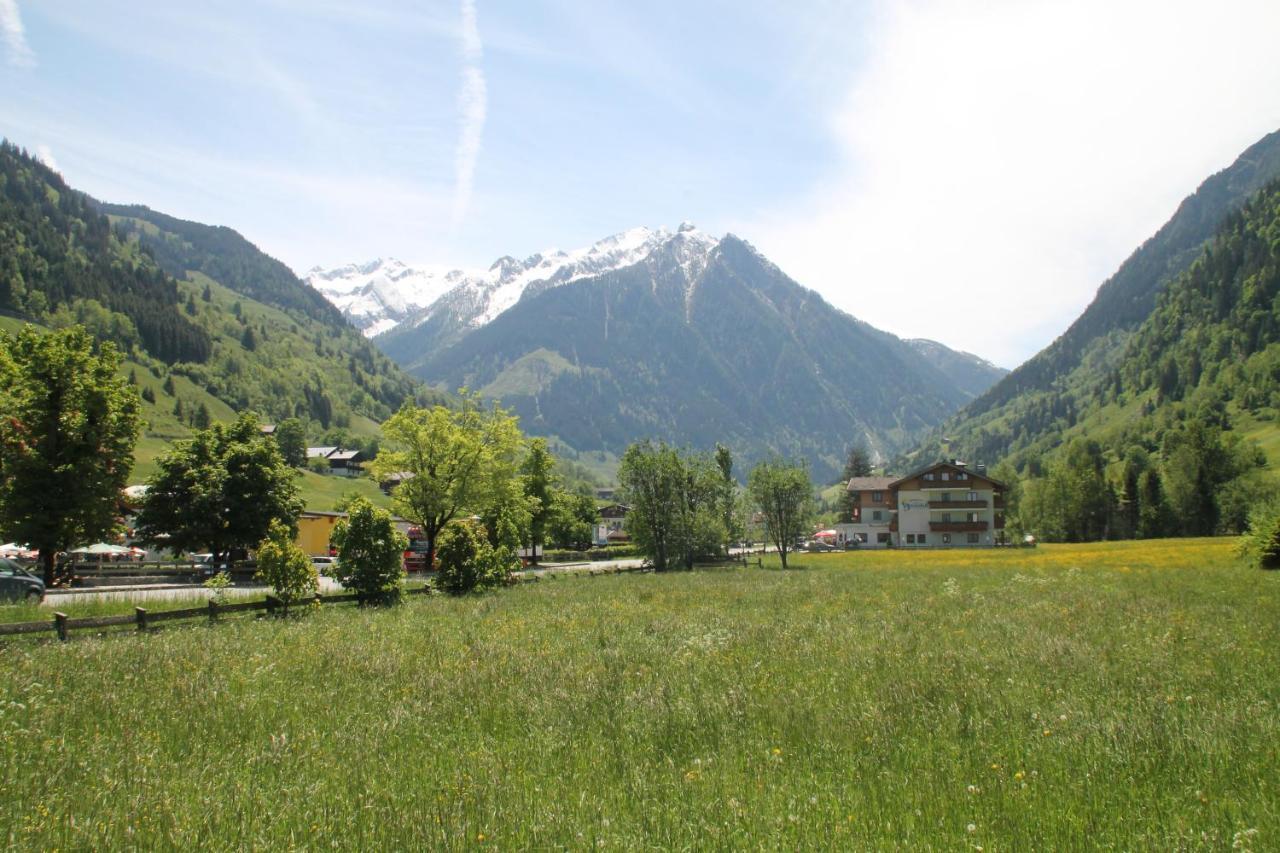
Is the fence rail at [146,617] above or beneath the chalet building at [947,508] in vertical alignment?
beneath

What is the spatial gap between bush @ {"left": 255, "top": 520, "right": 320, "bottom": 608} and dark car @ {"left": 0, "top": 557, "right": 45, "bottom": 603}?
8.26 meters

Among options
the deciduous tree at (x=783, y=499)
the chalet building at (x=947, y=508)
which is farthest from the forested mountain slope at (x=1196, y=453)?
the deciduous tree at (x=783, y=499)

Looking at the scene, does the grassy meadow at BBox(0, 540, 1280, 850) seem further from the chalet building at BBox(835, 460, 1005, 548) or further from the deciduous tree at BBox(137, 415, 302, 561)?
the chalet building at BBox(835, 460, 1005, 548)

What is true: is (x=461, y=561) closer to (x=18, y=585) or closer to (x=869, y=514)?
(x=18, y=585)

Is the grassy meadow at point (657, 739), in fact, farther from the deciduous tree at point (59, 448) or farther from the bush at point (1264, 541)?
the bush at point (1264, 541)

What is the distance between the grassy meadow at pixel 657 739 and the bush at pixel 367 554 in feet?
32.2

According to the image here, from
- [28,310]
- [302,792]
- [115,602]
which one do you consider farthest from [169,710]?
[28,310]

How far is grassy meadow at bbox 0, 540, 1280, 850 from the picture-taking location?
6.36 meters

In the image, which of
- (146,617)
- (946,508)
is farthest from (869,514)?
(146,617)

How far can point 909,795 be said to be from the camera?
7.05m

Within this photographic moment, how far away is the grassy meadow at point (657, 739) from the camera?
6.36 metres

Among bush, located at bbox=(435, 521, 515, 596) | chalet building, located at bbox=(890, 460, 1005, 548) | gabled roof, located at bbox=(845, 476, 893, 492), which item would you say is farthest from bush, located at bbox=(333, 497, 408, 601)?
gabled roof, located at bbox=(845, 476, 893, 492)

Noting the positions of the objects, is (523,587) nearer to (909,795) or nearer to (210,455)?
(210,455)

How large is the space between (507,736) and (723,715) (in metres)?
3.08
